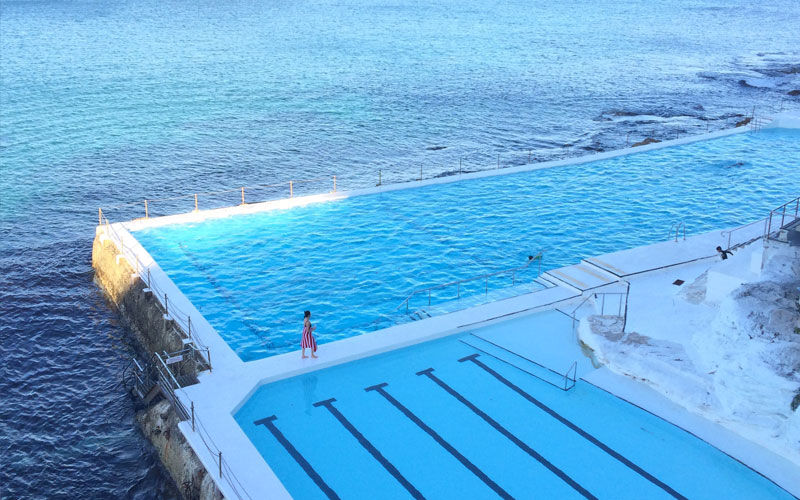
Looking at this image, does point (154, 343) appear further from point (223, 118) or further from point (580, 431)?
point (223, 118)

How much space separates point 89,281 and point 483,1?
435ft

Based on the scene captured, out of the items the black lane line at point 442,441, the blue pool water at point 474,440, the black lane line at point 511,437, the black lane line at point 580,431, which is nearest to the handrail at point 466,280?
the black lane line at point 580,431

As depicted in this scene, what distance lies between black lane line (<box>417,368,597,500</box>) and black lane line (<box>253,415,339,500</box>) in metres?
3.66

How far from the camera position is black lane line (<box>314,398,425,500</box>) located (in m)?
13.4

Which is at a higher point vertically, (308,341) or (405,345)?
(308,341)

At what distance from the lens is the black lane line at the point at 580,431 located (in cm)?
1355

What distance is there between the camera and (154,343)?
19953 millimetres

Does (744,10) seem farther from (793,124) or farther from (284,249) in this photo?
(284,249)

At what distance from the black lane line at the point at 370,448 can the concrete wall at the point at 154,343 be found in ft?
9.35

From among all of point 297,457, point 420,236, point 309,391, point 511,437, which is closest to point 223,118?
point 420,236

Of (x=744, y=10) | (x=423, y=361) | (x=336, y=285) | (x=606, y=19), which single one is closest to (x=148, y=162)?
(x=336, y=285)

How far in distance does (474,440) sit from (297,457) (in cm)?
347

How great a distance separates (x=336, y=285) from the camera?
71.1 ft

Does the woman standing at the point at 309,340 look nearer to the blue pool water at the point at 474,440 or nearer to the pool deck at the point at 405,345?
the pool deck at the point at 405,345
